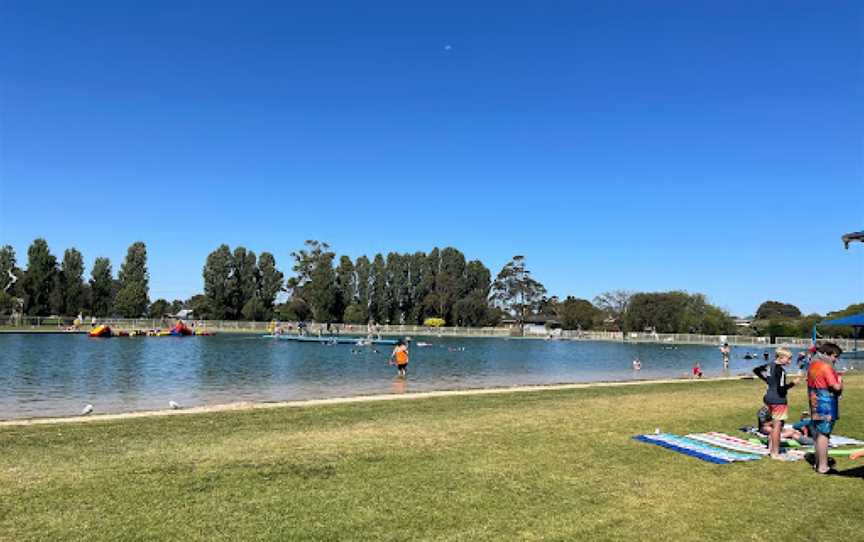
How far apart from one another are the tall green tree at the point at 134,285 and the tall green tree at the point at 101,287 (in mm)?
2129

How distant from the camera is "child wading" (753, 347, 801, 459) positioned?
877 cm

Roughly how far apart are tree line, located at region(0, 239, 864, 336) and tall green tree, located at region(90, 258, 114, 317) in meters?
0.13

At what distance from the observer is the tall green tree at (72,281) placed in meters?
85.9

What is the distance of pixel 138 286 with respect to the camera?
88.6 m

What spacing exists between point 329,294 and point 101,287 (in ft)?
109

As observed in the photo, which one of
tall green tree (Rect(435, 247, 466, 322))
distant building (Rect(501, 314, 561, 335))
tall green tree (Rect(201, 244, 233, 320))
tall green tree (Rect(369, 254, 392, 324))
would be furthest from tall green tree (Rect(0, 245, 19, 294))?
distant building (Rect(501, 314, 561, 335))

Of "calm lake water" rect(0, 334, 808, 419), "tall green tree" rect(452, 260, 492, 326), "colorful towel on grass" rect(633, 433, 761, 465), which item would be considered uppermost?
"tall green tree" rect(452, 260, 492, 326)

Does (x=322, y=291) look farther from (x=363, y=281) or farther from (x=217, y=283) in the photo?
(x=217, y=283)

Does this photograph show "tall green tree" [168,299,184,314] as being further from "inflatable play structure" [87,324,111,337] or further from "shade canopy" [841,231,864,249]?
"shade canopy" [841,231,864,249]

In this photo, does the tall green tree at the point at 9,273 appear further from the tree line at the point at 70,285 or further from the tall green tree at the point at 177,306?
the tall green tree at the point at 177,306

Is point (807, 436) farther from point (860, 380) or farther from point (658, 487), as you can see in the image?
point (860, 380)

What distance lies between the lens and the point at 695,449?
8.95 m

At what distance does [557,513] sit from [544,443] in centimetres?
344

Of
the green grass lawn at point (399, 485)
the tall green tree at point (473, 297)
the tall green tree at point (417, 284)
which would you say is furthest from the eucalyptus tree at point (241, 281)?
the green grass lawn at point (399, 485)
